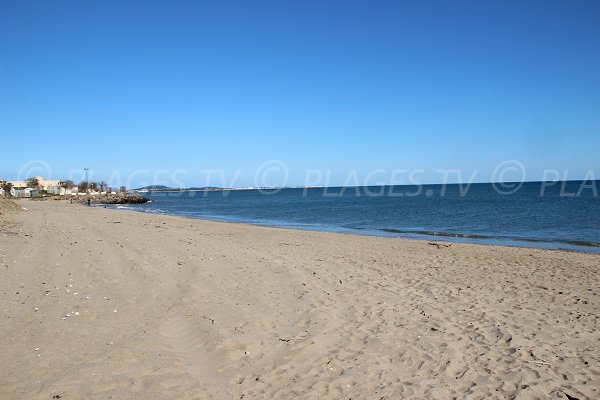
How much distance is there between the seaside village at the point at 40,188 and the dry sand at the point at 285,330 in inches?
2277

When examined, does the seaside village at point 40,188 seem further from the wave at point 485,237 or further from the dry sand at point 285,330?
the dry sand at point 285,330

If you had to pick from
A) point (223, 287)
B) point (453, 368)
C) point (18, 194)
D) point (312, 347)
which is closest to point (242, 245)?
point (223, 287)

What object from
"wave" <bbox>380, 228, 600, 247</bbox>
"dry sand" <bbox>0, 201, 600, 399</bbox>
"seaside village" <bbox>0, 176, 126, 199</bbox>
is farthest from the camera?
"seaside village" <bbox>0, 176, 126, 199</bbox>

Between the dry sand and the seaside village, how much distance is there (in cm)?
5785

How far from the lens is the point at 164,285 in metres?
8.94

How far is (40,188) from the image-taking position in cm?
11294

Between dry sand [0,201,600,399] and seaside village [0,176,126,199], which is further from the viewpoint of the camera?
seaside village [0,176,126,199]

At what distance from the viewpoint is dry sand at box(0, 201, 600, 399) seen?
4785 millimetres

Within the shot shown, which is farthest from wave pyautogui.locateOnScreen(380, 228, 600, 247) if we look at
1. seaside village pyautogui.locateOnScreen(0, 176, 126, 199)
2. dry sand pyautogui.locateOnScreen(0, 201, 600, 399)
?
seaside village pyautogui.locateOnScreen(0, 176, 126, 199)

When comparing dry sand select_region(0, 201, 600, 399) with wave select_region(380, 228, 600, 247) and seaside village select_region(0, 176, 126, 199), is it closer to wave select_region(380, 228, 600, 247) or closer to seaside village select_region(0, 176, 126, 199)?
wave select_region(380, 228, 600, 247)

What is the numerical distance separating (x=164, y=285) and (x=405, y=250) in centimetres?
1049

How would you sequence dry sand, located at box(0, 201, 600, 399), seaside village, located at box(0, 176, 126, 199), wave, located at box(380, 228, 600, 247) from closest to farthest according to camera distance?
dry sand, located at box(0, 201, 600, 399) → wave, located at box(380, 228, 600, 247) → seaside village, located at box(0, 176, 126, 199)

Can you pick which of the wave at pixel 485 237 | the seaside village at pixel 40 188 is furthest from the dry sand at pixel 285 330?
the seaside village at pixel 40 188

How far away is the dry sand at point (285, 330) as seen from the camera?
4.79m
